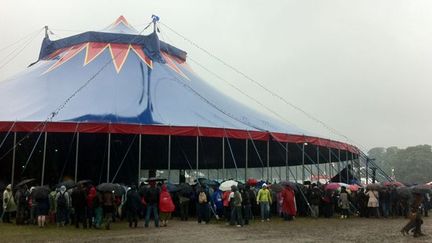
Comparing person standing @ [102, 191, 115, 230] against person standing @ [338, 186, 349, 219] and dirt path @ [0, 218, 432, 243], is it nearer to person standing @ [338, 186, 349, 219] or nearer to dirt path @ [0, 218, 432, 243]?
dirt path @ [0, 218, 432, 243]

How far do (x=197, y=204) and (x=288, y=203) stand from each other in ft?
8.58

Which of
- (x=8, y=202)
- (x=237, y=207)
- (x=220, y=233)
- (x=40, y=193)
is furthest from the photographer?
(x=8, y=202)

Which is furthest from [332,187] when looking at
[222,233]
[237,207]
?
[222,233]

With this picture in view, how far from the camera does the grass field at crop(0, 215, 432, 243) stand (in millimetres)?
9780

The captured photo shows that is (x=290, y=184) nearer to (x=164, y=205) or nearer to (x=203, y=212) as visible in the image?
(x=203, y=212)

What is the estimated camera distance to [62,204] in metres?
12.2

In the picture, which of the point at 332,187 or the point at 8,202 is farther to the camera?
the point at 332,187

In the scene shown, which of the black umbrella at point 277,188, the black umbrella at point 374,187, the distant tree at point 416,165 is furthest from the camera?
the distant tree at point 416,165

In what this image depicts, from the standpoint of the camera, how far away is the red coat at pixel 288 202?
46.8 ft

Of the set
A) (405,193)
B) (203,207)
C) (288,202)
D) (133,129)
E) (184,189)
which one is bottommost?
(203,207)

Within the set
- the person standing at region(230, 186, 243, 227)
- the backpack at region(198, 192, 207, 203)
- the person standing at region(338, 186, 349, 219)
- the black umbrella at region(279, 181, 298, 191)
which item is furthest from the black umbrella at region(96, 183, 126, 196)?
the person standing at region(338, 186, 349, 219)

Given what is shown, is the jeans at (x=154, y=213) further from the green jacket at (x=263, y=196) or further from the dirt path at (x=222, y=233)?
the green jacket at (x=263, y=196)

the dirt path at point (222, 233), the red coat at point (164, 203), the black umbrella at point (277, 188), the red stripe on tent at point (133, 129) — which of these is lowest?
the dirt path at point (222, 233)

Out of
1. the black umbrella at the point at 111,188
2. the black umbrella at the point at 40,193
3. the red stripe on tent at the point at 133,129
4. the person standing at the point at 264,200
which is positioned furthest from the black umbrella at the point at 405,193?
the black umbrella at the point at 40,193
